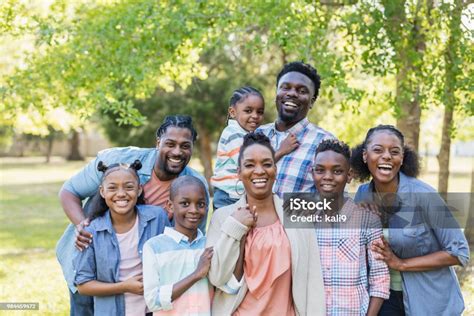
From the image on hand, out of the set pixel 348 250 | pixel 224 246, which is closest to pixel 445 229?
pixel 348 250

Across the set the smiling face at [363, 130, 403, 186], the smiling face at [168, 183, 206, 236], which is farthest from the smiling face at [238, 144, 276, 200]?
the smiling face at [363, 130, 403, 186]

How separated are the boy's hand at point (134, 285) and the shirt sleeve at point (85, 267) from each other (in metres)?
0.24

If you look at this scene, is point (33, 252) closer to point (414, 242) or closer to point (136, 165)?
point (136, 165)

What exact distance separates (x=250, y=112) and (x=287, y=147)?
2.52 feet

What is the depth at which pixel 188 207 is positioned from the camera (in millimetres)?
3871

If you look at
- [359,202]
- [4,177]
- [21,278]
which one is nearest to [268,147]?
[359,202]

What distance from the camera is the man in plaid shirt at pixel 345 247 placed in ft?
12.2

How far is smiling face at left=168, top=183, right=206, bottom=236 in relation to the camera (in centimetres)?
386

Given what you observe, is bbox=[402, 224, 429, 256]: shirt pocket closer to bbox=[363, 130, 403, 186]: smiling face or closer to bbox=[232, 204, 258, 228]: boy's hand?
bbox=[363, 130, 403, 186]: smiling face

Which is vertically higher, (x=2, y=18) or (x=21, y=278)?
(x=2, y=18)

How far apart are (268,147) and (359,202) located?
69cm

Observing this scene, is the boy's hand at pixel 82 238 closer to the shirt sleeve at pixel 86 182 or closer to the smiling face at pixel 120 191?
the smiling face at pixel 120 191

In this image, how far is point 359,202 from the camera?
13.3 ft

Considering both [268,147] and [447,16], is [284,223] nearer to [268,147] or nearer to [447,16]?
[268,147]
